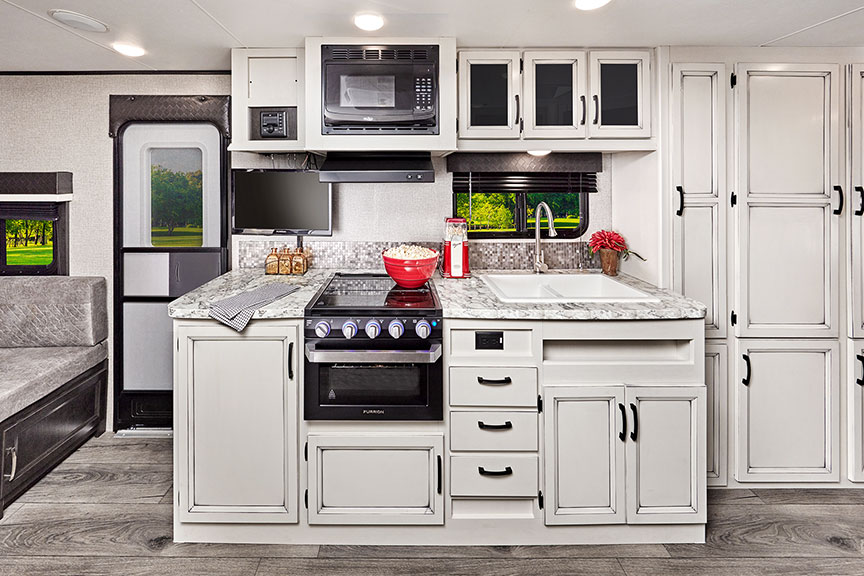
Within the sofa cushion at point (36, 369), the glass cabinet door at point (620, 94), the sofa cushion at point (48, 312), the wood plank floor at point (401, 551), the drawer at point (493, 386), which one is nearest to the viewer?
the wood plank floor at point (401, 551)


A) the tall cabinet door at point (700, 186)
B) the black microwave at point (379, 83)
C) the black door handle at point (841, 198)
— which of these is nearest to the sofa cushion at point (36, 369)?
the black microwave at point (379, 83)

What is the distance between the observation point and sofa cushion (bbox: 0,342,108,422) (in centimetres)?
272

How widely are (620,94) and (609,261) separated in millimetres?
845

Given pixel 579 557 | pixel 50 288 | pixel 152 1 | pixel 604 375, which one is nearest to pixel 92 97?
pixel 50 288

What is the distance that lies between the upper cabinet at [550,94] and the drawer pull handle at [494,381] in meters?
1.17

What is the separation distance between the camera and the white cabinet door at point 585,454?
7.90 ft

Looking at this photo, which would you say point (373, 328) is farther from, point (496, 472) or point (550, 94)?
point (550, 94)

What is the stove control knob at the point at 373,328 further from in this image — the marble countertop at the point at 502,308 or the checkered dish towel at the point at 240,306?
the checkered dish towel at the point at 240,306

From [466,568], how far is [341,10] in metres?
2.18

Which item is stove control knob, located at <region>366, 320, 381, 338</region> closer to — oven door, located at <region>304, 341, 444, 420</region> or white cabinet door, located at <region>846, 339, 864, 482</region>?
oven door, located at <region>304, 341, 444, 420</region>

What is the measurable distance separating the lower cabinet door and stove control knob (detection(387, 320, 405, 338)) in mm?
394

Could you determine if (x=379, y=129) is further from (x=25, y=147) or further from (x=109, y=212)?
(x=25, y=147)

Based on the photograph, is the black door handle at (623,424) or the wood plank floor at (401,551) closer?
the wood plank floor at (401,551)

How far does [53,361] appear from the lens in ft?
10.2
